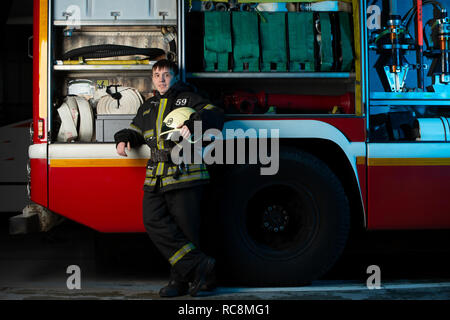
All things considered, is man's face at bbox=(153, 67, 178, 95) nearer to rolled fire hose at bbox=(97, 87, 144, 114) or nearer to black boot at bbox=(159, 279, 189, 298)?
rolled fire hose at bbox=(97, 87, 144, 114)

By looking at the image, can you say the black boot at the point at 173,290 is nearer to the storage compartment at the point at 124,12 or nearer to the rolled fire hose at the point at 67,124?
the rolled fire hose at the point at 67,124

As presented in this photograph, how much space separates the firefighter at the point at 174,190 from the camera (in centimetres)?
375

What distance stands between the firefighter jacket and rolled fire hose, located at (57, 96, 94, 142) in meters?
0.38

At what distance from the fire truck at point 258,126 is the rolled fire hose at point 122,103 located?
0.4 inches

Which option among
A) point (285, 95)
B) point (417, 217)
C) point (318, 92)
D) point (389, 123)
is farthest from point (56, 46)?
point (417, 217)

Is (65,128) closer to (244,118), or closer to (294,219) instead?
(244,118)

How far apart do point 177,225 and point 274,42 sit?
1.64m

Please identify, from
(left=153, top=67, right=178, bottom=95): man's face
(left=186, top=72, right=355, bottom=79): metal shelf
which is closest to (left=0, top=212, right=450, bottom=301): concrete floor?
(left=153, top=67, right=178, bottom=95): man's face

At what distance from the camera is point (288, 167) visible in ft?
13.4

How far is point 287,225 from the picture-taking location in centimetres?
418

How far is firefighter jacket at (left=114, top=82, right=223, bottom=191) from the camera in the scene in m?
3.74

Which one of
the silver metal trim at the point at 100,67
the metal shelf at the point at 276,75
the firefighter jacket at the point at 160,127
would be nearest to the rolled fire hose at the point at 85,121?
the silver metal trim at the point at 100,67

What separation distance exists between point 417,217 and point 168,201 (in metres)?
1.91

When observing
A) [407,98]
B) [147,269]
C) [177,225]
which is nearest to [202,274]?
[177,225]
